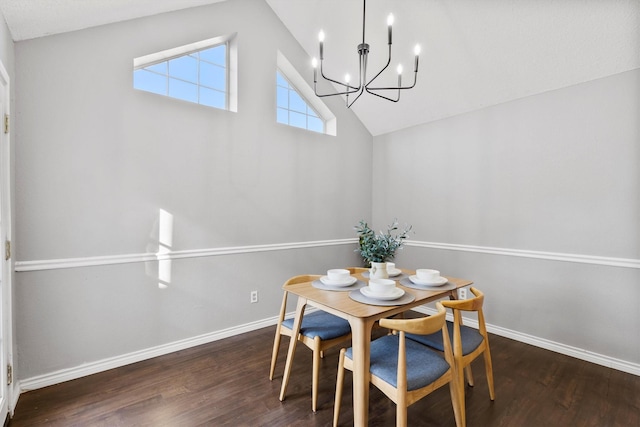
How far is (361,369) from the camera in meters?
1.60

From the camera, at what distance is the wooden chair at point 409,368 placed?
150 cm

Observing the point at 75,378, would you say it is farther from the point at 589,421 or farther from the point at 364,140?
the point at 364,140

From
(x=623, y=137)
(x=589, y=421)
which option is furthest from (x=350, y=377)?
(x=623, y=137)

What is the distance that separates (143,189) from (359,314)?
208 centimetres

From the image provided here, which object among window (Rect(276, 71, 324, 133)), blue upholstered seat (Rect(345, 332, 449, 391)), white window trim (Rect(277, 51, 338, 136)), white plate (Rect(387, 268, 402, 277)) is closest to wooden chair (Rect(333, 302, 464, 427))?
blue upholstered seat (Rect(345, 332, 449, 391))

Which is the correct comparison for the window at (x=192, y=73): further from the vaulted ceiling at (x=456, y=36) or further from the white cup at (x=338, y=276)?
the white cup at (x=338, y=276)

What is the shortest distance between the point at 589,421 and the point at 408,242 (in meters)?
2.37

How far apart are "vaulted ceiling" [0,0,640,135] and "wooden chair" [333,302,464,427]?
240 centimetres

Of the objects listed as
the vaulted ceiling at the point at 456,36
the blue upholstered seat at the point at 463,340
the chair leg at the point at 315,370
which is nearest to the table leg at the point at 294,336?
the chair leg at the point at 315,370

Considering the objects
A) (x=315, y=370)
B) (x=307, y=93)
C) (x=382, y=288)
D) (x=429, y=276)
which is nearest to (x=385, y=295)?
(x=382, y=288)

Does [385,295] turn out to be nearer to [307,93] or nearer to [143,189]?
[143,189]

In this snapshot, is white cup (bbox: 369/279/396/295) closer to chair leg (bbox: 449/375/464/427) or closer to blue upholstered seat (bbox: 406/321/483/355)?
blue upholstered seat (bbox: 406/321/483/355)

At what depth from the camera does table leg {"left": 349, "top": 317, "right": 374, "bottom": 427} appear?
5.12 feet

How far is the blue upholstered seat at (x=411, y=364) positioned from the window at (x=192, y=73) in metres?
2.62
